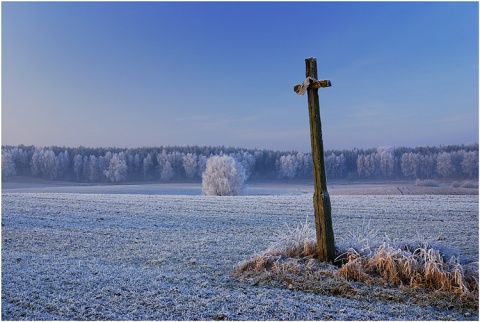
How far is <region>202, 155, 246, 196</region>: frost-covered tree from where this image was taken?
46.4m

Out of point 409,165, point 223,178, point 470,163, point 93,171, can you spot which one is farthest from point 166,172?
point 470,163

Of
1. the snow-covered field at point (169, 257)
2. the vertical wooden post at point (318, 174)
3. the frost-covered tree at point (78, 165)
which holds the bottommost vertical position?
the snow-covered field at point (169, 257)

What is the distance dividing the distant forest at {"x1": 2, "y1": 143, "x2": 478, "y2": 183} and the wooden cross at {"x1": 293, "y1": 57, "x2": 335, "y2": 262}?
6163 cm

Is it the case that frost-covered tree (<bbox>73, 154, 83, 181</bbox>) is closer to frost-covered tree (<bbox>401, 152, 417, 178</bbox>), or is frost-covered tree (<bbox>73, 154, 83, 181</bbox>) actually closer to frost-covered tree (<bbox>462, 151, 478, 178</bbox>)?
frost-covered tree (<bbox>401, 152, 417, 178</bbox>)

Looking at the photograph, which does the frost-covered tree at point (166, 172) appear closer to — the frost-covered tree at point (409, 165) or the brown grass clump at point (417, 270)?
the frost-covered tree at point (409, 165)

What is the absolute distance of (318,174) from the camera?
793 centimetres

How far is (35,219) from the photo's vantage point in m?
14.9

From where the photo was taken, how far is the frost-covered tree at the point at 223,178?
46.4 m

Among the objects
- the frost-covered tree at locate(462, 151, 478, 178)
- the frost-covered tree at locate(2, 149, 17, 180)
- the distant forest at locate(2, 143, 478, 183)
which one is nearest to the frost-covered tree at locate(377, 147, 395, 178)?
the distant forest at locate(2, 143, 478, 183)

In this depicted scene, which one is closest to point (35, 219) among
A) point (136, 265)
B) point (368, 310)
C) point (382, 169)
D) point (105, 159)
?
point (136, 265)

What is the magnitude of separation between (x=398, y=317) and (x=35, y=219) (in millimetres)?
14160

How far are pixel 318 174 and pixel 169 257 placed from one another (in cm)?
404

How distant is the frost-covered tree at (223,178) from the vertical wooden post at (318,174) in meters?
38.4

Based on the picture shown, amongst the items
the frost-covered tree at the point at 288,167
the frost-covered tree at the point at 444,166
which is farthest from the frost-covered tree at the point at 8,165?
the frost-covered tree at the point at 444,166
